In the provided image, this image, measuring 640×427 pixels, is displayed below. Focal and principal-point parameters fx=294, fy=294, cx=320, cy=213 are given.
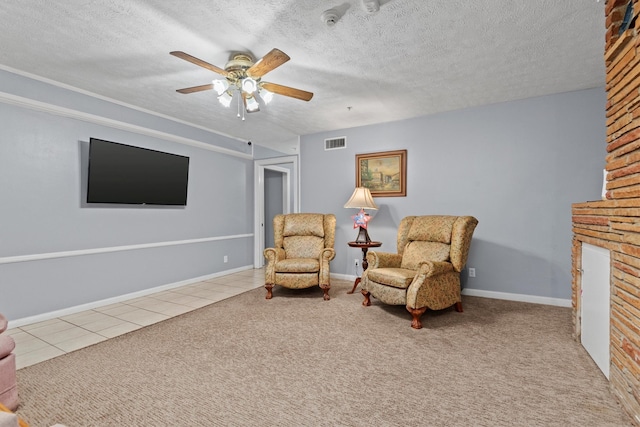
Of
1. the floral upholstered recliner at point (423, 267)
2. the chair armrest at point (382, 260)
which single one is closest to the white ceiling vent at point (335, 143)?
the floral upholstered recliner at point (423, 267)

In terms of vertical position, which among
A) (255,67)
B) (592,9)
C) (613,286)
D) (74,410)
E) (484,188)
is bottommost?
(74,410)

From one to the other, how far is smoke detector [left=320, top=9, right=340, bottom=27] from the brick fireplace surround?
1.54m

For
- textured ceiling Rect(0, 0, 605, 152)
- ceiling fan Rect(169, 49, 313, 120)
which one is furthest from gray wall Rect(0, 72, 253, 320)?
ceiling fan Rect(169, 49, 313, 120)

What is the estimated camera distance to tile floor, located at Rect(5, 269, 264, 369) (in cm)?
233

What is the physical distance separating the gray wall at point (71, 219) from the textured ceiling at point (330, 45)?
1.35 feet

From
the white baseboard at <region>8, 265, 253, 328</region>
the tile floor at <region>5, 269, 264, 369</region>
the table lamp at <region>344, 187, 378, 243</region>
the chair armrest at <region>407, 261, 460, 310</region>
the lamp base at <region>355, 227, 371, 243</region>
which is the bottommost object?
the tile floor at <region>5, 269, 264, 369</region>

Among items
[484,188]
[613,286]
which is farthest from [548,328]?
[484,188]

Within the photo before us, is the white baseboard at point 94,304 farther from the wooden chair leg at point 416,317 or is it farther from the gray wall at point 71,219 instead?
the wooden chair leg at point 416,317

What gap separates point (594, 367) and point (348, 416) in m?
1.73

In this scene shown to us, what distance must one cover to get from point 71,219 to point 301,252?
2614mm

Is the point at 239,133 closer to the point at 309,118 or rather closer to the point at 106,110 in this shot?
the point at 309,118

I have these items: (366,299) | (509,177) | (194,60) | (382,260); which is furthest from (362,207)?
(194,60)

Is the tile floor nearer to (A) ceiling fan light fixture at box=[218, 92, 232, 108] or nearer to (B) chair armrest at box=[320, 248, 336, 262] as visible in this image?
(B) chair armrest at box=[320, 248, 336, 262]

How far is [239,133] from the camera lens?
4.91 m
